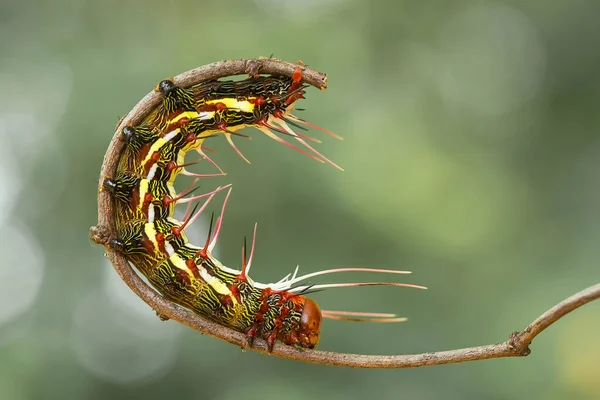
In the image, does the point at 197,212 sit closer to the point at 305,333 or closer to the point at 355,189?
the point at 305,333

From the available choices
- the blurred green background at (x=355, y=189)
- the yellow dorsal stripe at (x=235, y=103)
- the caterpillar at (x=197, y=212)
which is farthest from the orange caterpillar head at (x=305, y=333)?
the blurred green background at (x=355, y=189)

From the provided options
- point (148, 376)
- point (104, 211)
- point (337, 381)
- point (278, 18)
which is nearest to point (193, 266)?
point (104, 211)

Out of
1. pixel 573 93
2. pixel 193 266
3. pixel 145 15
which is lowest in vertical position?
pixel 193 266

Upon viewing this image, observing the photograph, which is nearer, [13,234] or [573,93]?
[13,234]

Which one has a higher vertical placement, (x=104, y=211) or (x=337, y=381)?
(x=337, y=381)

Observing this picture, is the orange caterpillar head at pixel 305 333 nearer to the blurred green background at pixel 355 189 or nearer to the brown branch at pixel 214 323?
the brown branch at pixel 214 323

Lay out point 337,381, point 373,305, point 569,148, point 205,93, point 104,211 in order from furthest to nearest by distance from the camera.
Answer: point 569,148 < point 373,305 < point 337,381 < point 205,93 < point 104,211

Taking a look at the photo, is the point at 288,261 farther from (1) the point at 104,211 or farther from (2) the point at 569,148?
(1) the point at 104,211
